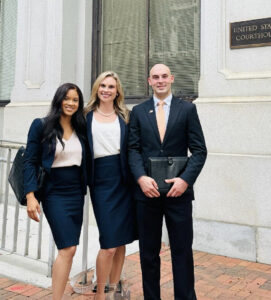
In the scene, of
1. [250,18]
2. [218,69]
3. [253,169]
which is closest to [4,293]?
[253,169]

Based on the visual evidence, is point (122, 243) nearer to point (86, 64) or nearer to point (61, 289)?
point (61, 289)

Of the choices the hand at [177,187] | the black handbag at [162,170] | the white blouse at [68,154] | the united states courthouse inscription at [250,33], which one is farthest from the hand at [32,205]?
the united states courthouse inscription at [250,33]

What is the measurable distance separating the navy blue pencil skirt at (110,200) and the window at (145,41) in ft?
10.7

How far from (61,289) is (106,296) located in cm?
52

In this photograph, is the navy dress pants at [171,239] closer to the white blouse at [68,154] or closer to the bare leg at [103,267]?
the bare leg at [103,267]

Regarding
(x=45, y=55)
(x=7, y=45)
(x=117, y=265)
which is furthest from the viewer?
(x=7, y=45)

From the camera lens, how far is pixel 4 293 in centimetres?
384

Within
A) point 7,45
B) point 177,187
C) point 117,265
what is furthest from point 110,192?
point 7,45

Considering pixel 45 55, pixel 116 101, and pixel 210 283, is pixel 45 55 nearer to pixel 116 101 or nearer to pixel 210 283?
pixel 116 101

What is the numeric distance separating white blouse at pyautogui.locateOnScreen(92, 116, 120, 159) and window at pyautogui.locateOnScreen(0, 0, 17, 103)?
550cm

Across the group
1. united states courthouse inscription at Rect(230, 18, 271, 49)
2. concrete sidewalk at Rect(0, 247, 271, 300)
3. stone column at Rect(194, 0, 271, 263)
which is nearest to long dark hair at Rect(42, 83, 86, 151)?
concrete sidewalk at Rect(0, 247, 271, 300)

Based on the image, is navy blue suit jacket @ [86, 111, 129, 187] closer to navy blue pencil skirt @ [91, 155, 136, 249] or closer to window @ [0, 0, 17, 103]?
navy blue pencil skirt @ [91, 155, 136, 249]

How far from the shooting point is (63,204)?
10.4ft

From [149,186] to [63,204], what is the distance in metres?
0.72
